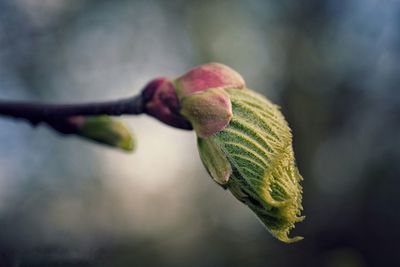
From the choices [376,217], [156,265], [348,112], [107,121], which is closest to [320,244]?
[376,217]

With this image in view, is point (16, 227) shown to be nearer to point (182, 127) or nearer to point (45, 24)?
point (45, 24)

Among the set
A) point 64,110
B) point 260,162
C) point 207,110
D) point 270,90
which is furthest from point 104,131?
point 270,90

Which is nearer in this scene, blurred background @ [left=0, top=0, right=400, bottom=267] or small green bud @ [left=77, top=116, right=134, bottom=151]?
small green bud @ [left=77, top=116, right=134, bottom=151]

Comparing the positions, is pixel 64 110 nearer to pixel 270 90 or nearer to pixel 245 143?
pixel 245 143

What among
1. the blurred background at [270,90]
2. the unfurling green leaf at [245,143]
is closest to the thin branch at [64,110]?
the unfurling green leaf at [245,143]

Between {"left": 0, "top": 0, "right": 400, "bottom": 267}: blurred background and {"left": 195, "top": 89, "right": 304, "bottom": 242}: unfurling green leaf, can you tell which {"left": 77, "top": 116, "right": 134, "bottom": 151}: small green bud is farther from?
{"left": 0, "top": 0, "right": 400, "bottom": 267}: blurred background

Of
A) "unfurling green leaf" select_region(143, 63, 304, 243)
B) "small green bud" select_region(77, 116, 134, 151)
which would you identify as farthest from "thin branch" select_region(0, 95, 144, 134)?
"unfurling green leaf" select_region(143, 63, 304, 243)

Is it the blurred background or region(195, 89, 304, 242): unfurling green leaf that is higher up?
region(195, 89, 304, 242): unfurling green leaf
